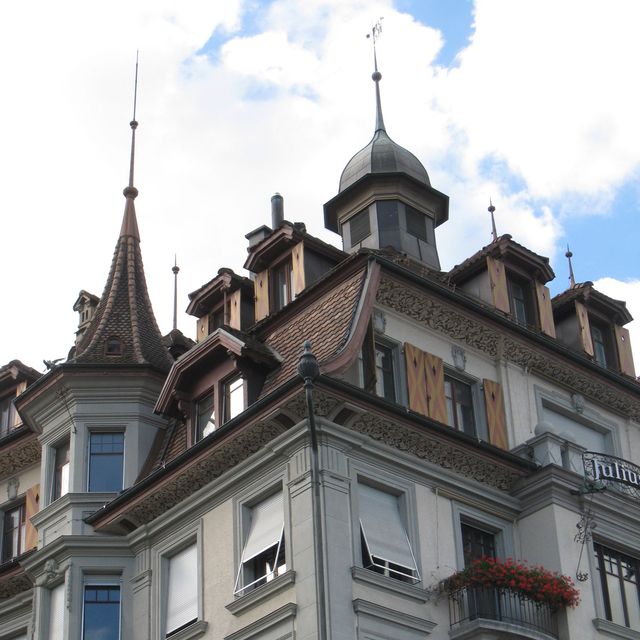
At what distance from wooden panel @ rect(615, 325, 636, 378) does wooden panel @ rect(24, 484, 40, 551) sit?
15.8 meters

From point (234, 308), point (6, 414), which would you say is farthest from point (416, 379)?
point (6, 414)

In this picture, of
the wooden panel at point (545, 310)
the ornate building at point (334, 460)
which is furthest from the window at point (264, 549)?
the wooden panel at point (545, 310)

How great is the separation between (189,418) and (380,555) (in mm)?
6804

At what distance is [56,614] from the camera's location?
1341 inches

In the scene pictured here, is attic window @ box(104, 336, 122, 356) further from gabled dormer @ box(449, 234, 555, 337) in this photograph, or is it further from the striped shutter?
the striped shutter

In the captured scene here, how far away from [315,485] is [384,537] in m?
2.20

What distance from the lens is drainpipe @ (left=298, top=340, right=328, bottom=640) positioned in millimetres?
27587

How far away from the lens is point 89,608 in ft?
110

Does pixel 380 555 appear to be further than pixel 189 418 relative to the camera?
No

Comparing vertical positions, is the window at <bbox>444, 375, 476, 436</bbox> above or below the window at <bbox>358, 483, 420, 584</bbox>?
above

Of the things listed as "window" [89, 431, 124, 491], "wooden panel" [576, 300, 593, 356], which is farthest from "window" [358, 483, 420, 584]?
"wooden panel" [576, 300, 593, 356]

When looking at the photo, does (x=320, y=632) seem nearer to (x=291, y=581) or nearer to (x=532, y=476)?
(x=291, y=581)

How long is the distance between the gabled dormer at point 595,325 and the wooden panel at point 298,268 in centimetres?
767

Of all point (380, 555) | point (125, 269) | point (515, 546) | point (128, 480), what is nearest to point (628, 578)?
point (515, 546)
